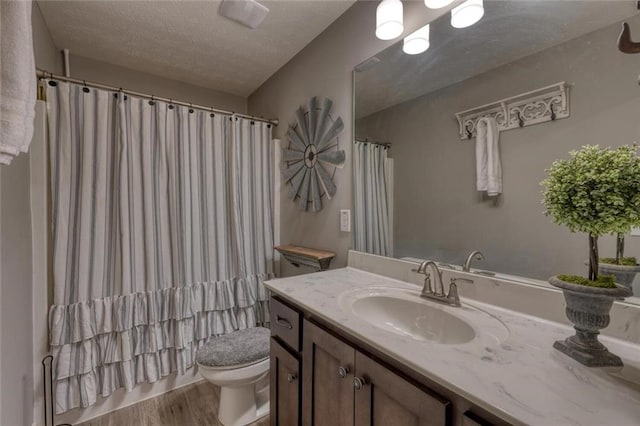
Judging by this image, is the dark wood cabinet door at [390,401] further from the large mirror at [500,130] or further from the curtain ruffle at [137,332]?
the curtain ruffle at [137,332]

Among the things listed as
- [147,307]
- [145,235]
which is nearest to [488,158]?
[145,235]

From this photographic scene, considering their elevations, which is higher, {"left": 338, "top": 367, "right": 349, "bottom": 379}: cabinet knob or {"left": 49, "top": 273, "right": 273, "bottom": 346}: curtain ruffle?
{"left": 338, "top": 367, "right": 349, "bottom": 379}: cabinet knob

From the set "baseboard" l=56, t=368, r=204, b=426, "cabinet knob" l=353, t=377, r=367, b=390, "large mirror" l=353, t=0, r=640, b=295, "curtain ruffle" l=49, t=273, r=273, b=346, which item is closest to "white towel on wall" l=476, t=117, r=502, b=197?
"large mirror" l=353, t=0, r=640, b=295

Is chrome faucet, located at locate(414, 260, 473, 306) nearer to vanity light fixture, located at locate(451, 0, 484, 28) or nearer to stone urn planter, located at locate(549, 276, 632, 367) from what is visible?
stone urn planter, located at locate(549, 276, 632, 367)

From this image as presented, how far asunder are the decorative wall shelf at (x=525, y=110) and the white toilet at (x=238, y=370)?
5.01ft

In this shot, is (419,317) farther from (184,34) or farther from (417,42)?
(184,34)

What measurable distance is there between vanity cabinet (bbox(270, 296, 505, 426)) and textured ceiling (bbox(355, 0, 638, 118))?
3.68 feet

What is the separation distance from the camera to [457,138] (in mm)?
1158

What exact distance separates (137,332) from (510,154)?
221 cm

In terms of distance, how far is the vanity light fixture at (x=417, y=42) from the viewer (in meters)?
1.24

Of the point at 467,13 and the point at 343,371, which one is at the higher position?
the point at 467,13

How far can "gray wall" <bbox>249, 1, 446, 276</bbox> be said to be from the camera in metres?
1.48

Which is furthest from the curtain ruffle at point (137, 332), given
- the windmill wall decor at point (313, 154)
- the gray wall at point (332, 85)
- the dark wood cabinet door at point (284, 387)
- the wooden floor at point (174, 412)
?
the dark wood cabinet door at point (284, 387)

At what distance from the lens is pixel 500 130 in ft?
3.36
